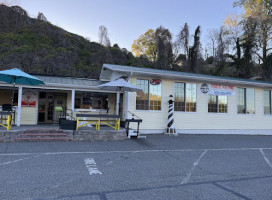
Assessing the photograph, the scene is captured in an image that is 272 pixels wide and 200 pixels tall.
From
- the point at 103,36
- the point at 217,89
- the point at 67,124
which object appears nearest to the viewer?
the point at 67,124

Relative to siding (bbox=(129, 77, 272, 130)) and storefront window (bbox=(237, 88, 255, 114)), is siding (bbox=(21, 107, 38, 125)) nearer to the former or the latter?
siding (bbox=(129, 77, 272, 130))

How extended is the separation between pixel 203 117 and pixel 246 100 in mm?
3754

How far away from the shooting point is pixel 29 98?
11.3m

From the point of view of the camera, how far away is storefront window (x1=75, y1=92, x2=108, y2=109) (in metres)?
11.8

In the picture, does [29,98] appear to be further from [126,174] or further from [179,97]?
[126,174]

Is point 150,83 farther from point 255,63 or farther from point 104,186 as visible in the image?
point 255,63

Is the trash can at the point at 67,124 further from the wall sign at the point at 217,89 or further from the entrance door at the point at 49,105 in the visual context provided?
the wall sign at the point at 217,89

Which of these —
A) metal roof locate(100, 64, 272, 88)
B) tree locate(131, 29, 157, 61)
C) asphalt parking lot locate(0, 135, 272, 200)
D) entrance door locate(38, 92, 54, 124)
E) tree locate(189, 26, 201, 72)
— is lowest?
asphalt parking lot locate(0, 135, 272, 200)

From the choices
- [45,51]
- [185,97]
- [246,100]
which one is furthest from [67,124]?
[45,51]

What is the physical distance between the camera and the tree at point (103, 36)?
3916 cm

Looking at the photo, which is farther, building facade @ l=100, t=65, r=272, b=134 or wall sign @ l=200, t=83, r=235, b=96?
wall sign @ l=200, t=83, r=235, b=96

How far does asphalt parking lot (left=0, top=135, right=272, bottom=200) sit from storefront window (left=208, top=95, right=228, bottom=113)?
597cm

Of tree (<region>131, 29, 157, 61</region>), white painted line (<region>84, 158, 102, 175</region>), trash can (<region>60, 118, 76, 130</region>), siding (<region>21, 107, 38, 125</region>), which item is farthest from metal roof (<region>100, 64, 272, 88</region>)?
tree (<region>131, 29, 157, 61</region>)

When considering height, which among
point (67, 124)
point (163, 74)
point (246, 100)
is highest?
point (163, 74)
